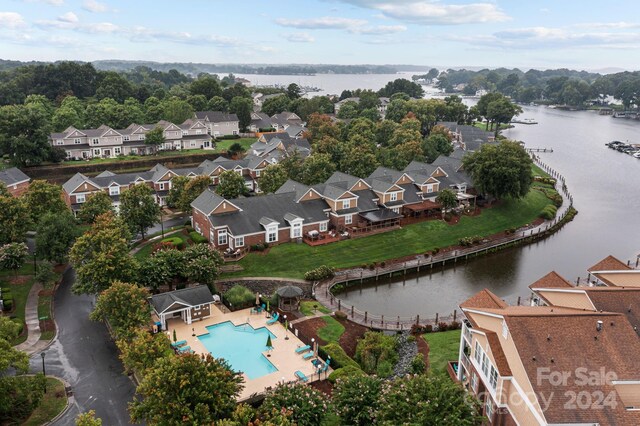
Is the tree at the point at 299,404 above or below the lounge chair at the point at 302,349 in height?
above

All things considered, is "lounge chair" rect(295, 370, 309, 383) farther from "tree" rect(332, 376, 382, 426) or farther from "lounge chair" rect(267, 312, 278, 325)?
"lounge chair" rect(267, 312, 278, 325)

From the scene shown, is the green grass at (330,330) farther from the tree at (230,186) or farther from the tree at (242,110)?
the tree at (242,110)

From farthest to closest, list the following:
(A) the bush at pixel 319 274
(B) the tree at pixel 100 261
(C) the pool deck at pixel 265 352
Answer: (A) the bush at pixel 319 274
(B) the tree at pixel 100 261
(C) the pool deck at pixel 265 352

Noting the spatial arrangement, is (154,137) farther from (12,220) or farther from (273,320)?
(273,320)

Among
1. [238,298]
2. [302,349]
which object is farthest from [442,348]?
[238,298]

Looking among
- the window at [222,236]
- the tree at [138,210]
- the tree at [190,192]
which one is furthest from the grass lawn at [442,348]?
the tree at [190,192]
